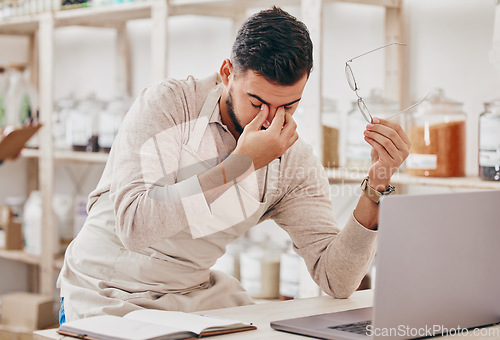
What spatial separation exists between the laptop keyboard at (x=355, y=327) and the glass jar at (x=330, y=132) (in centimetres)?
92

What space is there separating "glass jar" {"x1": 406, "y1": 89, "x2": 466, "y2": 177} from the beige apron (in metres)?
0.52

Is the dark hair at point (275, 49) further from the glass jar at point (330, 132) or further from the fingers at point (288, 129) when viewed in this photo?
the glass jar at point (330, 132)

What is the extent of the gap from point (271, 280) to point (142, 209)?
112 centimetres

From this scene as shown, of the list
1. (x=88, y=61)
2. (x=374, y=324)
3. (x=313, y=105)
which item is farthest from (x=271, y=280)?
(x=88, y=61)

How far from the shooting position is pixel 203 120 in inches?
54.9

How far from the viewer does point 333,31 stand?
229cm

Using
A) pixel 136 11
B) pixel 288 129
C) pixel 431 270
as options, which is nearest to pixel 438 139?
pixel 288 129

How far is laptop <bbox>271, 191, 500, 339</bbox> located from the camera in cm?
93

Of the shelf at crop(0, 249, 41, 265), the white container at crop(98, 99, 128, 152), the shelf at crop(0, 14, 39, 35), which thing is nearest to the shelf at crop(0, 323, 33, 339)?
the shelf at crop(0, 249, 41, 265)

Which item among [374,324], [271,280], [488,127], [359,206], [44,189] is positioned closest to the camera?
[374,324]

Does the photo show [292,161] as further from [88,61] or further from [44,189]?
Answer: [88,61]

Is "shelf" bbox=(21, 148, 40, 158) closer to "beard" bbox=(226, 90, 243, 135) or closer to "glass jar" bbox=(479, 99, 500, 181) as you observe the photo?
"beard" bbox=(226, 90, 243, 135)

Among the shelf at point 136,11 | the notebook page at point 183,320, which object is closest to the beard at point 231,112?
the notebook page at point 183,320

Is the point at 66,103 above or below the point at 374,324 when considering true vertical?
above
